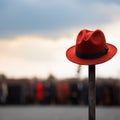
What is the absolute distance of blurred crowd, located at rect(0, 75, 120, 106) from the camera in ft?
147

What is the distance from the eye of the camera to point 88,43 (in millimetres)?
8992

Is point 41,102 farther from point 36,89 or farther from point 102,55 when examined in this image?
point 102,55

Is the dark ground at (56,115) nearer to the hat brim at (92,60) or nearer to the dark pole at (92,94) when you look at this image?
the hat brim at (92,60)

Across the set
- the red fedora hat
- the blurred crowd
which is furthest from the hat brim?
the blurred crowd

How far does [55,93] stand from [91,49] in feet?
124

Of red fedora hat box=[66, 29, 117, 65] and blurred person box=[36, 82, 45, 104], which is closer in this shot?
red fedora hat box=[66, 29, 117, 65]

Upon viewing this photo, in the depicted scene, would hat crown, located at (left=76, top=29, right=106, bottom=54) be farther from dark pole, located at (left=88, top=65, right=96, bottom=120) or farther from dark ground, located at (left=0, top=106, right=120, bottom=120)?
dark ground, located at (left=0, top=106, right=120, bottom=120)

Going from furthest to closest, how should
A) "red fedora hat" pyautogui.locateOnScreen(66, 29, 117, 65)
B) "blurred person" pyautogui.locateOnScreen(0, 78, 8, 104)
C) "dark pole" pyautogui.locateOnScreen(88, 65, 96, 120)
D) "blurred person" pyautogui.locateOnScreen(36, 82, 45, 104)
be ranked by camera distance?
"blurred person" pyautogui.locateOnScreen(36, 82, 45, 104), "blurred person" pyautogui.locateOnScreen(0, 78, 8, 104), "red fedora hat" pyautogui.locateOnScreen(66, 29, 117, 65), "dark pole" pyautogui.locateOnScreen(88, 65, 96, 120)

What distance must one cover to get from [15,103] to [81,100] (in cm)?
459

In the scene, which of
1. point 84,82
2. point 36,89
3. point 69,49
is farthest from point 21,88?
point 69,49

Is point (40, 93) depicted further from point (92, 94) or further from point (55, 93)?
point (92, 94)

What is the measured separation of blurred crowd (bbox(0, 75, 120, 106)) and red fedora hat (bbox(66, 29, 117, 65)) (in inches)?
1338

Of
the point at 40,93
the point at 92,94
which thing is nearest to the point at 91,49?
the point at 92,94

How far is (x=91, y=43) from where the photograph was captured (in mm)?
8984
